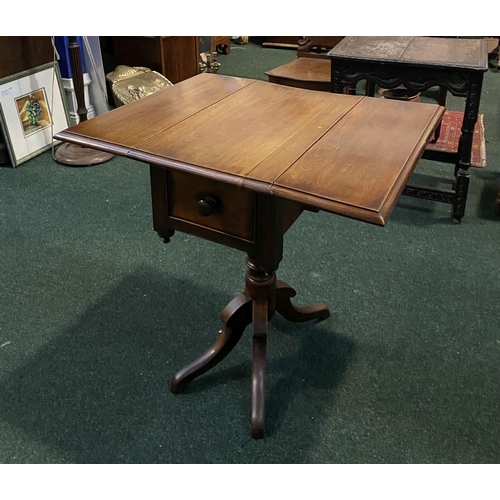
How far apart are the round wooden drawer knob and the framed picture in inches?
73.2

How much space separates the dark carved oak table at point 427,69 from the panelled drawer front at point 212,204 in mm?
1218

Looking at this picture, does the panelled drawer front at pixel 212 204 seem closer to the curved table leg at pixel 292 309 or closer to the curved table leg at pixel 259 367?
the curved table leg at pixel 259 367

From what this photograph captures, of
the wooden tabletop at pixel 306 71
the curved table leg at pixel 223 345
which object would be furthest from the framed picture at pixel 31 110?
the curved table leg at pixel 223 345

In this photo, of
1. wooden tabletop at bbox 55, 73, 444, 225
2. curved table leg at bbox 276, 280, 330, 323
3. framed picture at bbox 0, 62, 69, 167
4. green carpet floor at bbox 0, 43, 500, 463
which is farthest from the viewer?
framed picture at bbox 0, 62, 69, 167

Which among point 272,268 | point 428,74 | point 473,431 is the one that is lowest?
point 473,431

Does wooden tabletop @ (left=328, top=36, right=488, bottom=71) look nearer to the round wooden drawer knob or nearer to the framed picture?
the round wooden drawer knob

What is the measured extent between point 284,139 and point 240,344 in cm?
72

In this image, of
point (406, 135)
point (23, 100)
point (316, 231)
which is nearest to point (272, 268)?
point (406, 135)

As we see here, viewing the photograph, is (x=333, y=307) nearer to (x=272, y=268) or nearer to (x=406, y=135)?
(x=272, y=268)

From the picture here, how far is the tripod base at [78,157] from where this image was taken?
2.66m

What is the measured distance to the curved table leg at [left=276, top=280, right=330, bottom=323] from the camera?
1.52m

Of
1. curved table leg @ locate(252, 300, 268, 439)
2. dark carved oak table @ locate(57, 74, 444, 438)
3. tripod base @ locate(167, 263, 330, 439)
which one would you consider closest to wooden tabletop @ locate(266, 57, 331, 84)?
dark carved oak table @ locate(57, 74, 444, 438)

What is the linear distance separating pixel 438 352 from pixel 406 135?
28.9 inches

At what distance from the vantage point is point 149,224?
2.18m
